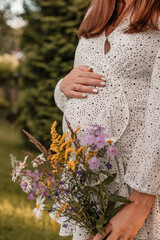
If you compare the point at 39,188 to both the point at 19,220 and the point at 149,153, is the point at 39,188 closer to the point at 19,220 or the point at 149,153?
the point at 149,153

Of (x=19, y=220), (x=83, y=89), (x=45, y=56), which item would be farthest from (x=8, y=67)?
(x=83, y=89)

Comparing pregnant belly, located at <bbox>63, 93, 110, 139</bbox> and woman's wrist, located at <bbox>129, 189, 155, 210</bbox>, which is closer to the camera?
woman's wrist, located at <bbox>129, 189, 155, 210</bbox>

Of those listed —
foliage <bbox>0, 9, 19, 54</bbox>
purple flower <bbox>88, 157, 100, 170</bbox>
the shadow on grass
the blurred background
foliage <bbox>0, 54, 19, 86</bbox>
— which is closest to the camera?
purple flower <bbox>88, 157, 100, 170</bbox>

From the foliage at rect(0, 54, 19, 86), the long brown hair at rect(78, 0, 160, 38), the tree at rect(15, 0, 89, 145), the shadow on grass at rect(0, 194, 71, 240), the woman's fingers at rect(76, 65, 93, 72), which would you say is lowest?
the foliage at rect(0, 54, 19, 86)

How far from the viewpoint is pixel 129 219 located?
4.18ft

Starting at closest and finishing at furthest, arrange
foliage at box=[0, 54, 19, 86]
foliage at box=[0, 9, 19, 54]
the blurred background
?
the blurred background → foliage at box=[0, 9, 19, 54] → foliage at box=[0, 54, 19, 86]

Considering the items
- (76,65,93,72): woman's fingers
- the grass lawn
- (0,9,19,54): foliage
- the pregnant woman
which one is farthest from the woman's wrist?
(0,9,19,54): foliage

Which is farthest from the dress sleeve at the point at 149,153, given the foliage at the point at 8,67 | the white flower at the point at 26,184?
the foliage at the point at 8,67

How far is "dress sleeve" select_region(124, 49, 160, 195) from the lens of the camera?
4.21ft

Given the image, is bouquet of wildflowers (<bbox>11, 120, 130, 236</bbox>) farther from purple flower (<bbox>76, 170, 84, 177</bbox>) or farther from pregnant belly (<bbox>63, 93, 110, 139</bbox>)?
pregnant belly (<bbox>63, 93, 110, 139</bbox>)

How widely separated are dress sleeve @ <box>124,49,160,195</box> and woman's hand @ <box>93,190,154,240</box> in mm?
49

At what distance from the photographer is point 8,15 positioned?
7.11 metres

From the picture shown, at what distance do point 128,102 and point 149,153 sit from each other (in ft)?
0.90

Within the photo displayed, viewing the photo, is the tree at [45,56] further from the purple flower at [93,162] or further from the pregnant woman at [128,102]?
the purple flower at [93,162]
